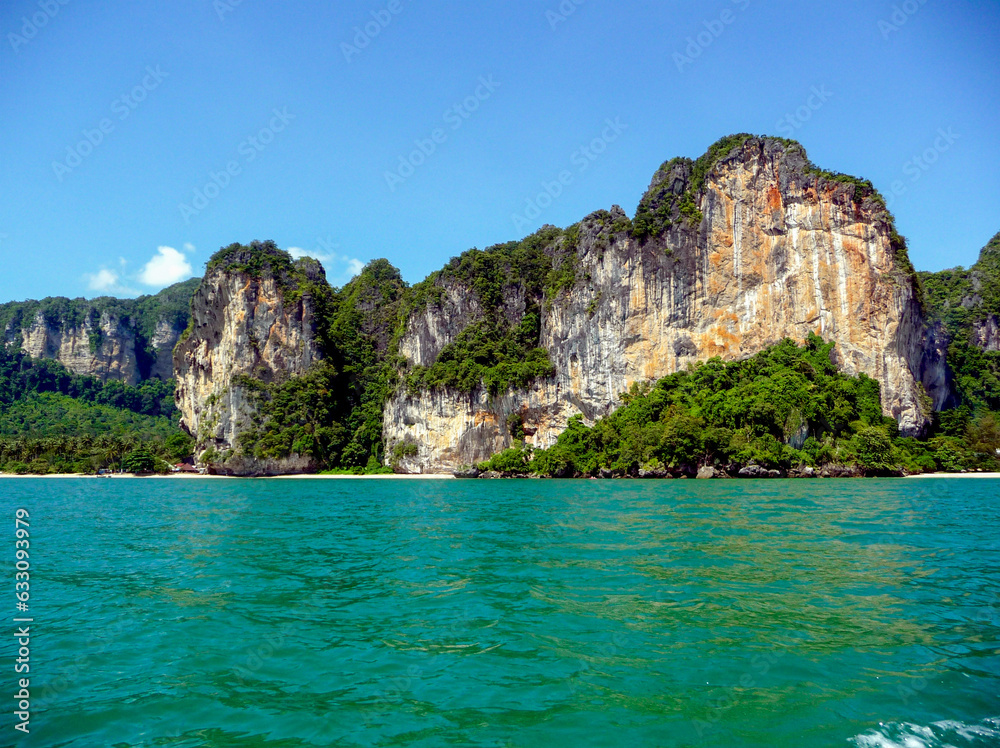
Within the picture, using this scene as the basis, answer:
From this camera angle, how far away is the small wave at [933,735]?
193 inches

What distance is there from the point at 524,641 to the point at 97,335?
152099mm

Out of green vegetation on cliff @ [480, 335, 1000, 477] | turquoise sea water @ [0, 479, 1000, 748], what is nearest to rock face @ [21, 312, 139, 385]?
green vegetation on cliff @ [480, 335, 1000, 477]

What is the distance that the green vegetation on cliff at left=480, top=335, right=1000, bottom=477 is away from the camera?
4669 centimetres

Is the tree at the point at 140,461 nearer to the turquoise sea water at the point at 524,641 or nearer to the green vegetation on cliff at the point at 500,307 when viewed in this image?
the green vegetation on cliff at the point at 500,307

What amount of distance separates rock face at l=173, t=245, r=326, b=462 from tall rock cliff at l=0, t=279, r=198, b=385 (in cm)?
6003

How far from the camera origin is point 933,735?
499cm

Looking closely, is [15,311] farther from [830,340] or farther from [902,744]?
[902,744]

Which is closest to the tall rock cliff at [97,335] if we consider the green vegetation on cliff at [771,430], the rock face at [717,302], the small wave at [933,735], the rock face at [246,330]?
the rock face at [246,330]

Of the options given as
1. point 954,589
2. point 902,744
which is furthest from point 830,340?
point 902,744

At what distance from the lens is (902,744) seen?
4910 millimetres

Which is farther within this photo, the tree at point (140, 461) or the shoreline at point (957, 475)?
the tree at point (140, 461)

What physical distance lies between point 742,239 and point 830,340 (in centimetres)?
1356

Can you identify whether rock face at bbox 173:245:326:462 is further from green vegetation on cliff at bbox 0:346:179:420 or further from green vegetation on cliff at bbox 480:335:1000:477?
green vegetation on cliff at bbox 0:346:179:420

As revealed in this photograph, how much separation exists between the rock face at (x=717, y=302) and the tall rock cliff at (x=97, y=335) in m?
89.5
